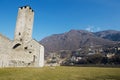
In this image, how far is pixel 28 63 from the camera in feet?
158

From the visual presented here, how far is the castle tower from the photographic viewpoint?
5681 cm

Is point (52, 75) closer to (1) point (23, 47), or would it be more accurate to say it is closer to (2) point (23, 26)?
(1) point (23, 47)

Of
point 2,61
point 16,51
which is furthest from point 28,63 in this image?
point 2,61

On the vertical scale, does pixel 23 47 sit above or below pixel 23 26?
below

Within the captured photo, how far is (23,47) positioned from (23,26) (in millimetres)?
7103

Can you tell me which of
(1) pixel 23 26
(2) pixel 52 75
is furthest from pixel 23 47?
(2) pixel 52 75

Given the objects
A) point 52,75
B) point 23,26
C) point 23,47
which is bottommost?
point 52,75

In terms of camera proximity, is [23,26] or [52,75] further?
[23,26]

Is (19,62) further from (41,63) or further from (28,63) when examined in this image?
(41,63)

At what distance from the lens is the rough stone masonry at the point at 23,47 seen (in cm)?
4166

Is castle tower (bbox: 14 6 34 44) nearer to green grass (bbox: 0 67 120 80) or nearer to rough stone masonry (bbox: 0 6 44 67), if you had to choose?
rough stone masonry (bbox: 0 6 44 67)

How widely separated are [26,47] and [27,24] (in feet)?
26.9

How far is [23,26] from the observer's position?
2244 inches

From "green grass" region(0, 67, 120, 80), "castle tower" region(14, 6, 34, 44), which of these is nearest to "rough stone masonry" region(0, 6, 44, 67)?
"castle tower" region(14, 6, 34, 44)
